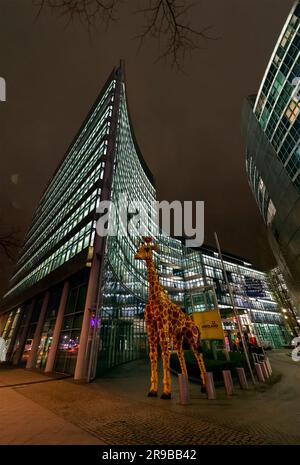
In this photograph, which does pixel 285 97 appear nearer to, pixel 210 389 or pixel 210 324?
pixel 210 324

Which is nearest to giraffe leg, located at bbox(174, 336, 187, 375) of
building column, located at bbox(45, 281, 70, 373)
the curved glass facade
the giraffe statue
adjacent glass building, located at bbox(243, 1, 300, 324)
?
the giraffe statue

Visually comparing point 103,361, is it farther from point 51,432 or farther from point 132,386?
point 51,432

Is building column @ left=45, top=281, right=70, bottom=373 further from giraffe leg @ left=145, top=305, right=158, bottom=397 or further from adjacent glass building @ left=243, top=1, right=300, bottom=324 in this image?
adjacent glass building @ left=243, top=1, right=300, bottom=324

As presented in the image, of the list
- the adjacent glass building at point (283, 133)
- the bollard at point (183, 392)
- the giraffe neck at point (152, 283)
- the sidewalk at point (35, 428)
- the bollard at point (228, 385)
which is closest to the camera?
the sidewalk at point (35, 428)

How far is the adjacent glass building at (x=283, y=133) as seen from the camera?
1073 inches

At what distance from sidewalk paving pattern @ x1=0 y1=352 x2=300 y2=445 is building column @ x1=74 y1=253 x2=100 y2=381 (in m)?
4.53

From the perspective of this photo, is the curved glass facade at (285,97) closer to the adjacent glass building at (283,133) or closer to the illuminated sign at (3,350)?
the adjacent glass building at (283,133)

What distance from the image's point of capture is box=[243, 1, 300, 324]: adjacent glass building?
27.2m

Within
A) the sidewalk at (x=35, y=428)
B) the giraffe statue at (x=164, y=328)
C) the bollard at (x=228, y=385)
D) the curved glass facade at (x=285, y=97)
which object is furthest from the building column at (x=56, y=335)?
the curved glass facade at (x=285, y=97)

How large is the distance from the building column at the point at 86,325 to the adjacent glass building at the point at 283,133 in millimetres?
28608

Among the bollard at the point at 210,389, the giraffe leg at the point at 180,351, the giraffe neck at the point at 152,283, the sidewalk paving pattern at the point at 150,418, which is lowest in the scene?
the sidewalk paving pattern at the point at 150,418

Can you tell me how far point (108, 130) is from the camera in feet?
76.5
